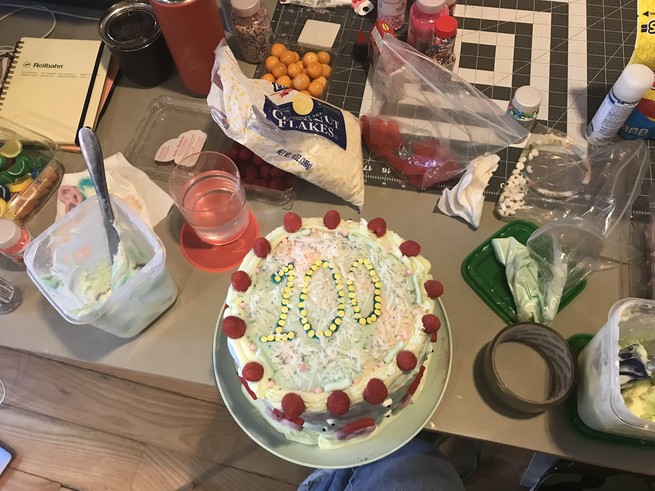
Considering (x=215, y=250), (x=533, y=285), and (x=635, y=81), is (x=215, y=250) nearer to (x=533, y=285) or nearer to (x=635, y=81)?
(x=533, y=285)

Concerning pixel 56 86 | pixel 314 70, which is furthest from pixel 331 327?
pixel 56 86

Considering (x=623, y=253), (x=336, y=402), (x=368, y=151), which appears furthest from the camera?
(x=368, y=151)

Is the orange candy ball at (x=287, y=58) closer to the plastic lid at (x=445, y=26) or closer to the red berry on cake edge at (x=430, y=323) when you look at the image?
the plastic lid at (x=445, y=26)

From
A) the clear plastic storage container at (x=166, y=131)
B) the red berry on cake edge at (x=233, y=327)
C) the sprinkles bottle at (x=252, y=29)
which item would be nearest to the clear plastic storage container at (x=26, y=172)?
the clear plastic storage container at (x=166, y=131)

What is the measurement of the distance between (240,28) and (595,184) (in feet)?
2.26

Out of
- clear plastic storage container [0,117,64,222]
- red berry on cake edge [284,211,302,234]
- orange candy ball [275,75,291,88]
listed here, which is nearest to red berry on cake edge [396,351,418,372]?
red berry on cake edge [284,211,302,234]

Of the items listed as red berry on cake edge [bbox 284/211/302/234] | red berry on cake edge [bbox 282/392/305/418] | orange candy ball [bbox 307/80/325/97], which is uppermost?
orange candy ball [bbox 307/80/325/97]

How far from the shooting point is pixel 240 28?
991mm

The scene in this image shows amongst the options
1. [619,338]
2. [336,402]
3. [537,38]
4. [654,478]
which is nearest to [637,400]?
[619,338]

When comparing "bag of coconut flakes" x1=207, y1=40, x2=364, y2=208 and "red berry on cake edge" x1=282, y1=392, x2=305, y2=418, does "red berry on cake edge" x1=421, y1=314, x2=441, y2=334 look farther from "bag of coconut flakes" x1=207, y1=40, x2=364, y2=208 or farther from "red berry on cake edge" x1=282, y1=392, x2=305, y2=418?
"bag of coconut flakes" x1=207, y1=40, x2=364, y2=208

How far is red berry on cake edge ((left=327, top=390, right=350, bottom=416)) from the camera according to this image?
0.60 meters

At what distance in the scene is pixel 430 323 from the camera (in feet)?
2.08

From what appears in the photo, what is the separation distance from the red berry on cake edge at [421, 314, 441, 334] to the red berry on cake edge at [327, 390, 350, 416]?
13 centimetres

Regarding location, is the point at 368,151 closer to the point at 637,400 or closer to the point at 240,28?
the point at 240,28
